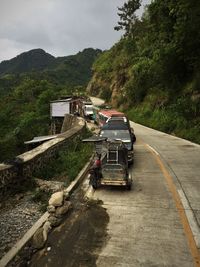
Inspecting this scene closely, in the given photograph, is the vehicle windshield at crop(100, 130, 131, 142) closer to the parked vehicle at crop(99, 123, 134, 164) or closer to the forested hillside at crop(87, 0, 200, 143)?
the parked vehicle at crop(99, 123, 134, 164)

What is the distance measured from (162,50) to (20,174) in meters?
23.8

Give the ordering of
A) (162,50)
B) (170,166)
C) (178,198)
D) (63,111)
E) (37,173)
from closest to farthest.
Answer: (178,198)
(37,173)
(170,166)
(162,50)
(63,111)

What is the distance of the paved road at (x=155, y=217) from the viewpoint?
6461 millimetres

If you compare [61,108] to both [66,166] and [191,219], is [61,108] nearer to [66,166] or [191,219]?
[66,166]

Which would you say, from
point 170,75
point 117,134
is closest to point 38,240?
point 117,134

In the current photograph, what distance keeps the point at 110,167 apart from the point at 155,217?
2936 mm

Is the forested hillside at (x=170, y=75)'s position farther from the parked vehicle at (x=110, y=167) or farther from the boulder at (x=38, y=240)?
the boulder at (x=38, y=240)

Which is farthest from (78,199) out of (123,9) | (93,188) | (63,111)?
(123,9)

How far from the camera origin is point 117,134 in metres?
15.7

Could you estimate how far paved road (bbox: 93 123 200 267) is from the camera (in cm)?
646

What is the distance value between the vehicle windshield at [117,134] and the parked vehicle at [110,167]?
3850 millimetres

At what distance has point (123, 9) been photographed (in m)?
71.8

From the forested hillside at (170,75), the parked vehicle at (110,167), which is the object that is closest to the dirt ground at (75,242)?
the parked vehicle at (110,167)

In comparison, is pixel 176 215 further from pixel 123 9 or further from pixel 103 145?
pixel 123 9
